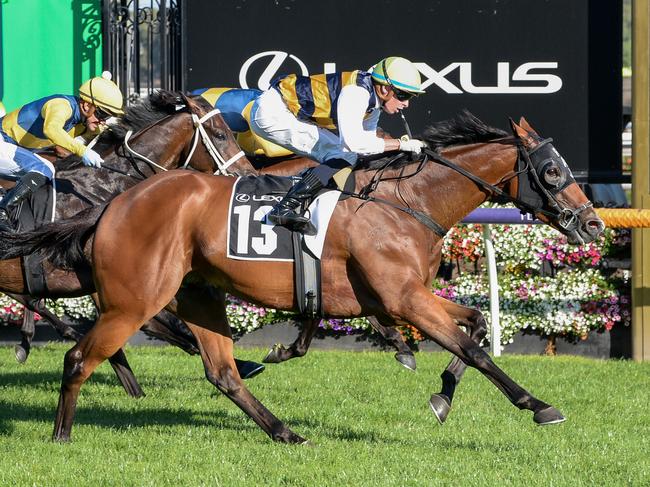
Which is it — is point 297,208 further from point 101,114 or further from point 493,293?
point 493,293

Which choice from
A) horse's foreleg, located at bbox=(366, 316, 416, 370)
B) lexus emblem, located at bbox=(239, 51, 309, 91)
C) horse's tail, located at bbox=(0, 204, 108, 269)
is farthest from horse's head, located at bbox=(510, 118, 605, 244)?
lexus emblem, located at bbox=(239, 51, 309, 91)

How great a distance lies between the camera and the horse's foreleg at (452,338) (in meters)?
5.04

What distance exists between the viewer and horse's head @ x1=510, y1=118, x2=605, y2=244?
532 centimetres

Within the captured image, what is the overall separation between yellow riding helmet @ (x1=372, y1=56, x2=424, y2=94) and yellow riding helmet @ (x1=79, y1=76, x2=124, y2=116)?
1931mm

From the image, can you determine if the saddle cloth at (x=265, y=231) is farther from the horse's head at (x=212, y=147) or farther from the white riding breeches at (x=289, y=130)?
the horse's head at (x=212, y=147)

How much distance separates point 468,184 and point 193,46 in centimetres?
417

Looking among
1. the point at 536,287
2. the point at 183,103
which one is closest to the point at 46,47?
the point at 183,103

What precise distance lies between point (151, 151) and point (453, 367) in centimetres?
218

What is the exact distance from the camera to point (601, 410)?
6426mm

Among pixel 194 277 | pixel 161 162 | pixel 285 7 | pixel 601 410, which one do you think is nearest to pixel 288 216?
pixel 194 277

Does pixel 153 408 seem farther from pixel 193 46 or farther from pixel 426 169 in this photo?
pixel 193 46

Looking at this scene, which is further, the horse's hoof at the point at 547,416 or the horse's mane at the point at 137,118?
the horse's mane at the point at 137,118

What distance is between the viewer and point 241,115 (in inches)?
311

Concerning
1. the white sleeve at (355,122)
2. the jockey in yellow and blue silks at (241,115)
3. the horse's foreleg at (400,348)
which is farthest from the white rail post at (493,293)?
the white sleeve at (355,122)
